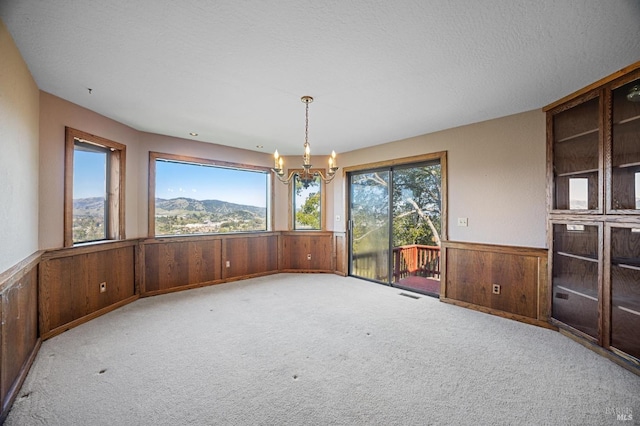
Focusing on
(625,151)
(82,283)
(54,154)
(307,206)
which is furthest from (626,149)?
(82,283)

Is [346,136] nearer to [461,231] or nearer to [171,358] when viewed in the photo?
[461,231]

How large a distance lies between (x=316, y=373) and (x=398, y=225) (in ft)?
10.8

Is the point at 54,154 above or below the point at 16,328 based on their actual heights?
above

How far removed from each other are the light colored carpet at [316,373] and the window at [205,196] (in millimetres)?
1669

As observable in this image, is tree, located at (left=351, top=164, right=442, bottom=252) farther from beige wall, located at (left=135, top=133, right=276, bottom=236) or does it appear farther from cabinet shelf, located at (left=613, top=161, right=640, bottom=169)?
beige wall, located at (left=135, top=133, right=276, bottom=236)

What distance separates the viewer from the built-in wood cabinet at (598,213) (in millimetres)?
2371

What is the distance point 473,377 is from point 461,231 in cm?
227

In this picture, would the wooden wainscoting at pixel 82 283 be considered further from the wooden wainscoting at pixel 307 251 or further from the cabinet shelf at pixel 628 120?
the cabinet shelf at pixel 628 120

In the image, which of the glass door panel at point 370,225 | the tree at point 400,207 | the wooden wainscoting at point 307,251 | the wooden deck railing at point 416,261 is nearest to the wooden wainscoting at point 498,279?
the tree at point 400,207

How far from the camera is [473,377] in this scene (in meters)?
2.15

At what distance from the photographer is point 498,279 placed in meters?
3.57

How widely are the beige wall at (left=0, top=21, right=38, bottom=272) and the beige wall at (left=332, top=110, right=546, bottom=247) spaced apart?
461 centimetres

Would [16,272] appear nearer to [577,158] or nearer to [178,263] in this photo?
[178,263]

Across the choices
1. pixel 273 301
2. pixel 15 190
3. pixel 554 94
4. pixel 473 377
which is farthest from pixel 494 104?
pixel 15 190
